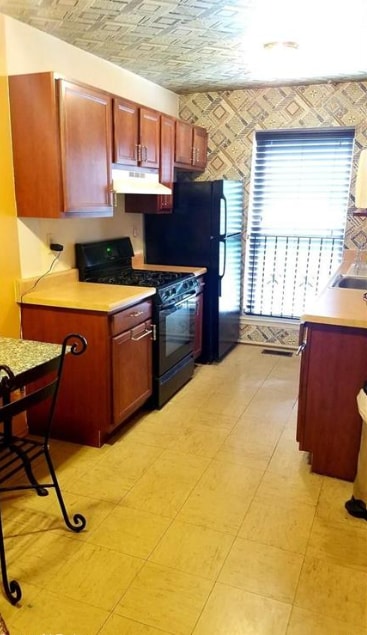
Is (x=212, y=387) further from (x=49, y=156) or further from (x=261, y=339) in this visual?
(x=49, y=156)

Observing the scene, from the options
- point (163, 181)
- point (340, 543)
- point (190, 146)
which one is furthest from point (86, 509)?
point (190, 146)

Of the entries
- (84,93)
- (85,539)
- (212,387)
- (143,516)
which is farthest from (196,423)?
(84,93)

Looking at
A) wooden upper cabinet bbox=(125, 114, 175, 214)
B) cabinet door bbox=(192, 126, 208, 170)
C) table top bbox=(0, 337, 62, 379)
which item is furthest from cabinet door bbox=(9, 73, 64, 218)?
cabinet door bbox=(192, 126, 208, 170)

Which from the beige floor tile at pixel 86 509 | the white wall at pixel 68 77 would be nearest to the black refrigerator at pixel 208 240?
the white wall at pixel 68 77

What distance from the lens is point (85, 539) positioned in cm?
210

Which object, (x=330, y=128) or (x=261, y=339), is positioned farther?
(x=261, y=339)

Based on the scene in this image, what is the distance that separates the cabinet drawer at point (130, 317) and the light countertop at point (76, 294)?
0.04 metres

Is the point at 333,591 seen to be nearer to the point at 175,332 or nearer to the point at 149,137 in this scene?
the point at 175,332

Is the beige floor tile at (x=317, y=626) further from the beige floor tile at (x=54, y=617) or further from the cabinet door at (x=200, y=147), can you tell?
the cabinet door at (x=200, y=147)

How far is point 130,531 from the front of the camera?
2158 millimetres

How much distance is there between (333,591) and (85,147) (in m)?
2.55

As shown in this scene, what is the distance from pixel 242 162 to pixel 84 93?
2141 mm

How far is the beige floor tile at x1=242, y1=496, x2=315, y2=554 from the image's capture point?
211cm

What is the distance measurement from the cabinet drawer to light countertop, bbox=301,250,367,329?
103 centimetres
